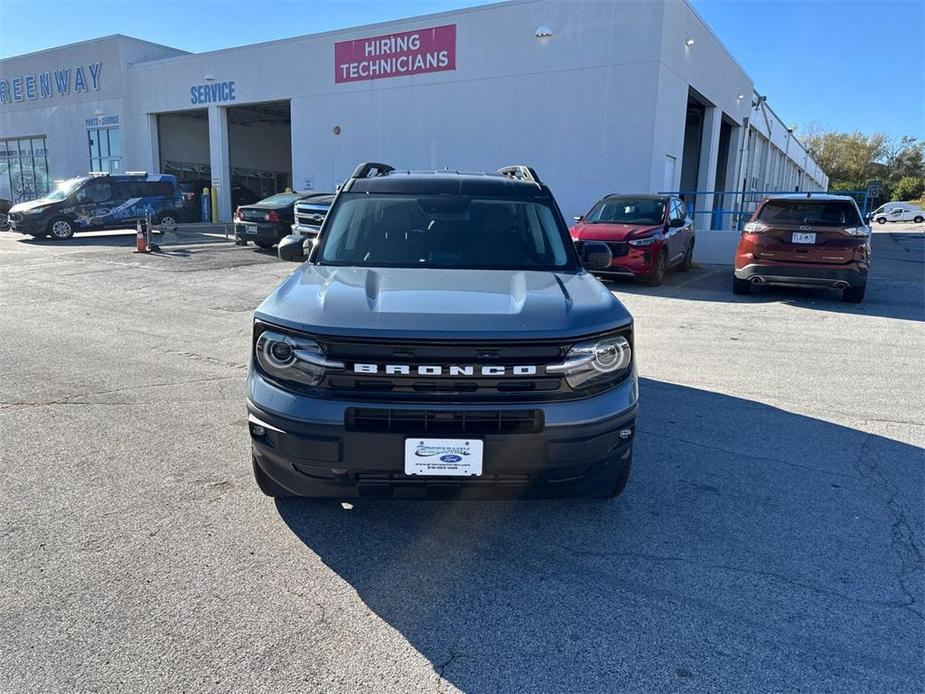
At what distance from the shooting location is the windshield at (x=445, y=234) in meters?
4.11

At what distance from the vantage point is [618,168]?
17391 millimetres

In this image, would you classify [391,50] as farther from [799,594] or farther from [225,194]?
[799,594]

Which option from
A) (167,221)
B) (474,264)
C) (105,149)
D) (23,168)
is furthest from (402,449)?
(23,168)

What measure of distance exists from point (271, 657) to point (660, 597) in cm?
164

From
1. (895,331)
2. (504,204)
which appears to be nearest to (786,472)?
(504,204)

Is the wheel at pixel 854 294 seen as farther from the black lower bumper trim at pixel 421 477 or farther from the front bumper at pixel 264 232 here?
the front bumper at pixel 264 232

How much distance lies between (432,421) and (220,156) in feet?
90.3

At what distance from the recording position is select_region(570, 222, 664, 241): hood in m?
11.3

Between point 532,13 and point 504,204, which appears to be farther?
point 532,13

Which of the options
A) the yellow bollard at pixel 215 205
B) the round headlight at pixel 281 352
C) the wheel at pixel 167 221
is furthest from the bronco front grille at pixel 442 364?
the yellow bollard at pixel 215 205

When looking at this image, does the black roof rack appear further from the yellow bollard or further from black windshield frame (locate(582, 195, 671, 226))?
the yellow bollard

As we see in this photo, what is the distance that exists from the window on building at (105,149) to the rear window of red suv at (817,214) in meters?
30.0

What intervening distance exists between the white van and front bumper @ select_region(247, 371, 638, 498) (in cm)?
5375

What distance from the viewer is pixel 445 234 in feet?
14.1
